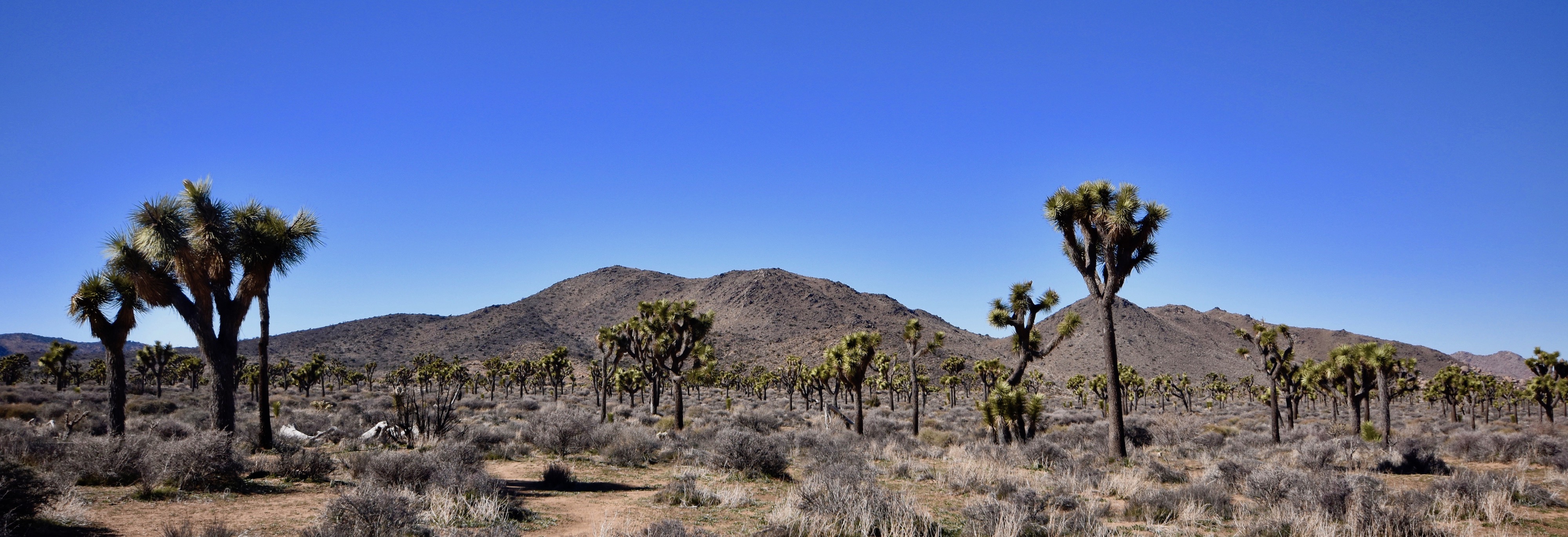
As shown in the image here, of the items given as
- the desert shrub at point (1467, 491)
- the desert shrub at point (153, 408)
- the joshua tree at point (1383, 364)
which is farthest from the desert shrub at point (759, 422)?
the desert shrub at point (153, 408)

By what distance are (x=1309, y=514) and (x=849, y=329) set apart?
4163 inches

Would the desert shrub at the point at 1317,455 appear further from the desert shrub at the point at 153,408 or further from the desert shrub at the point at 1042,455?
the desert shrub at the point at 153,408

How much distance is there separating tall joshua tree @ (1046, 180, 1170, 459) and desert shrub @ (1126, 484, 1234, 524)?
6.24 meters

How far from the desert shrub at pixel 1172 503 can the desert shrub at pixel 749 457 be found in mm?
7188

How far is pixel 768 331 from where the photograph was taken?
119562 mm

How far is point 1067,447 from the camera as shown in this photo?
23266 mm

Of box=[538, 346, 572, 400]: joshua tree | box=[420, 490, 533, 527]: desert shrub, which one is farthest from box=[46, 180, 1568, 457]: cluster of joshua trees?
box=[538, 346, 572, 400]: joshua tree

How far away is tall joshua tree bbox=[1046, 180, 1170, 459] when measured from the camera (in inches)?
731

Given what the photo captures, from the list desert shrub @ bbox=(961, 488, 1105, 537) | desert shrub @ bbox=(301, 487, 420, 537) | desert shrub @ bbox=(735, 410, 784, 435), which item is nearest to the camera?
desert shrub @ bbox=(301, 487, 420, 537)

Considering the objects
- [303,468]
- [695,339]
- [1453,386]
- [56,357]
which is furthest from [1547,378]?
[56,357]

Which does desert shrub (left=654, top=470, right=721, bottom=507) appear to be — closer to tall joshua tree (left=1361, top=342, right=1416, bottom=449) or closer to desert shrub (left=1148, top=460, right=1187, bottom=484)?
desert shrub (left=1148, top=460, right=1187, bottom=484)

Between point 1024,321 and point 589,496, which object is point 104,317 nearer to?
point 589,496

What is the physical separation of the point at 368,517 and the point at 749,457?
8812mm

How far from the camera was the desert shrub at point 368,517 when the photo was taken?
7535 millimetres
